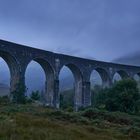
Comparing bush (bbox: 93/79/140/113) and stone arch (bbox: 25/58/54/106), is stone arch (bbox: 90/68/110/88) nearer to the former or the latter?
stone arch (bbox: 25/58/54/106)

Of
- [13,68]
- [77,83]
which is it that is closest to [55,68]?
[77,83]

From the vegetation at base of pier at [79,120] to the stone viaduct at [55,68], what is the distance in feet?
10.8

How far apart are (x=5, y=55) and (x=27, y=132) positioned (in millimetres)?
37396

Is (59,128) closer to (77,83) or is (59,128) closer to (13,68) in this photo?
(13,68)

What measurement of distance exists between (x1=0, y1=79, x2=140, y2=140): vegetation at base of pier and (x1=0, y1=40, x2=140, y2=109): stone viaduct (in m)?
3.31

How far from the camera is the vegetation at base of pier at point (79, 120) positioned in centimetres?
1584

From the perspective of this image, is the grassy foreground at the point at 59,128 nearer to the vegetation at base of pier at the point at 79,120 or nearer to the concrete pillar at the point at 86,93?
the vegetation at base of pier at the point at 79,120

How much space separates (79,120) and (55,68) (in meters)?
32.5

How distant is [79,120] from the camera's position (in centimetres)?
2784

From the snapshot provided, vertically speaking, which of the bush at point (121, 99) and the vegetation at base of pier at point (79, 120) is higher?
the bush at point (121, 99)

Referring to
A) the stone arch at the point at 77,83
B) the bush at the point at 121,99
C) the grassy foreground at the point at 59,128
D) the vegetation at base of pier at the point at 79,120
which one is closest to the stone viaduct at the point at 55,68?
the stone arch at the point at 77,83

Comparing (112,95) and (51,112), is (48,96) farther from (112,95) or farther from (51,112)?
(51,112)

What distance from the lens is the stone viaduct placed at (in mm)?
52625

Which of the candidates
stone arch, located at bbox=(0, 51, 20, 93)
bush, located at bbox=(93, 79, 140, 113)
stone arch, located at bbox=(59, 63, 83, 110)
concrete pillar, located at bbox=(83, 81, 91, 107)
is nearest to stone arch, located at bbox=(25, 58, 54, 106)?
stone arch, located at bbox=(59, 63, 83, 110)
